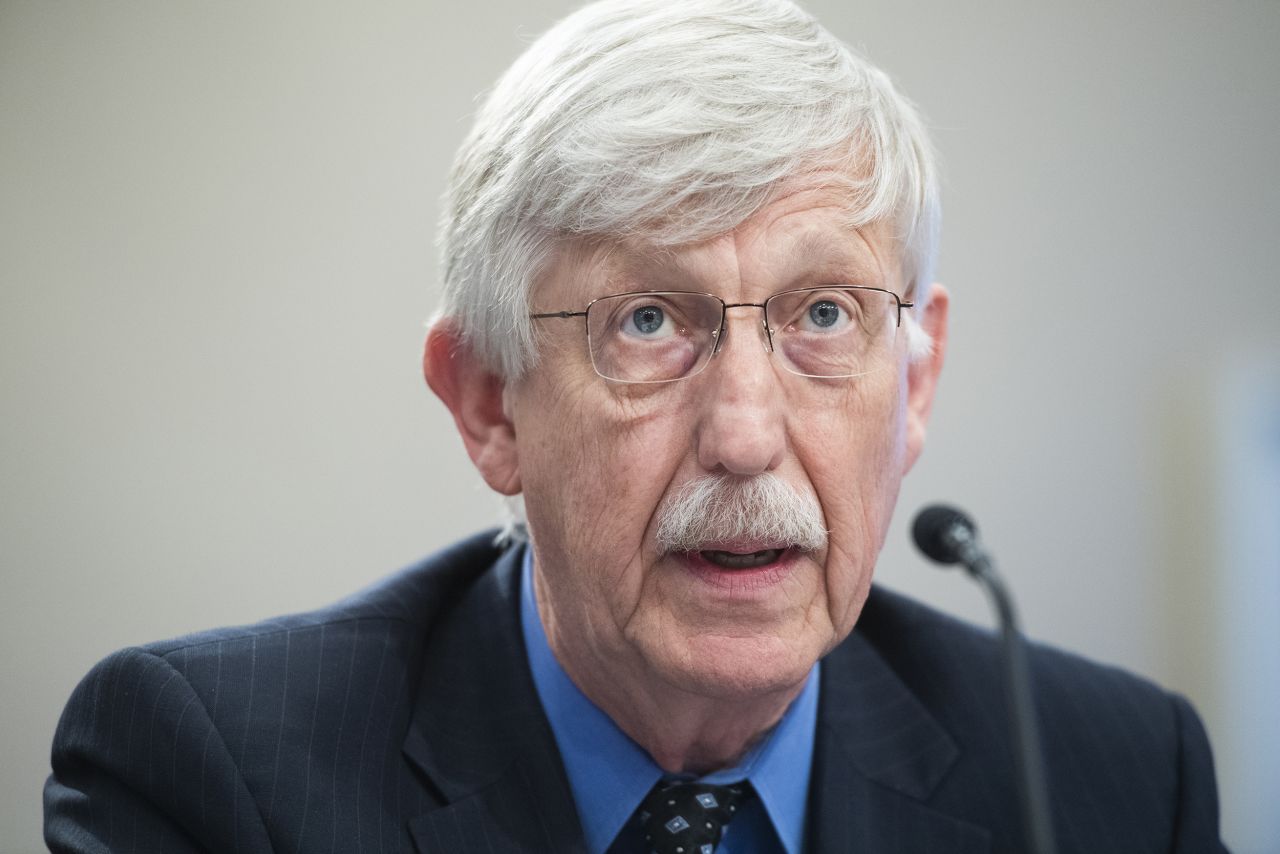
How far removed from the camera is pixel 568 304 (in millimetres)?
1495

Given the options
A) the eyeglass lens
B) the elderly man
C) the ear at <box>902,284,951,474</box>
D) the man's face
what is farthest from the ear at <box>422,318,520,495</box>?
the ear at <box>902,284,951,474</box>

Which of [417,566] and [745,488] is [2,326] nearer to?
[417,566]

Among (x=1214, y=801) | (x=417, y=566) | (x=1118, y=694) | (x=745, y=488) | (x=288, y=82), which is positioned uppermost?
(x=288, y=82)

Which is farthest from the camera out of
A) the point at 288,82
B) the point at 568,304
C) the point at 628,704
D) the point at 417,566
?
the point at 288,82

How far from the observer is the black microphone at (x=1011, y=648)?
1.05 m

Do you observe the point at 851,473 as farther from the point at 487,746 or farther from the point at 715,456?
the point at 487,746

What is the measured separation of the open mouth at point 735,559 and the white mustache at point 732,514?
0.08ft

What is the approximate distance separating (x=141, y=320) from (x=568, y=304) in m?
1.28

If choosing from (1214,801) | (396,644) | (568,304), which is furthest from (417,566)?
(1214,801)

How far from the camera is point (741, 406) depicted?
1386 millimetres

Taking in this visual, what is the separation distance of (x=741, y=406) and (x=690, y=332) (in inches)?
5.2

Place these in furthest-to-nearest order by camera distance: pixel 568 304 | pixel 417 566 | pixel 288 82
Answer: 1. pixel 288 82
2. pixel 417 566
3. pixel 568 304

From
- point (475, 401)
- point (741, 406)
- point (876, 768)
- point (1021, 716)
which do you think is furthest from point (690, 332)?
point (876, 768)

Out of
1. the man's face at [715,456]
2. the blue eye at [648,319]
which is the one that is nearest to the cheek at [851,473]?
the man's face at [715,456]
